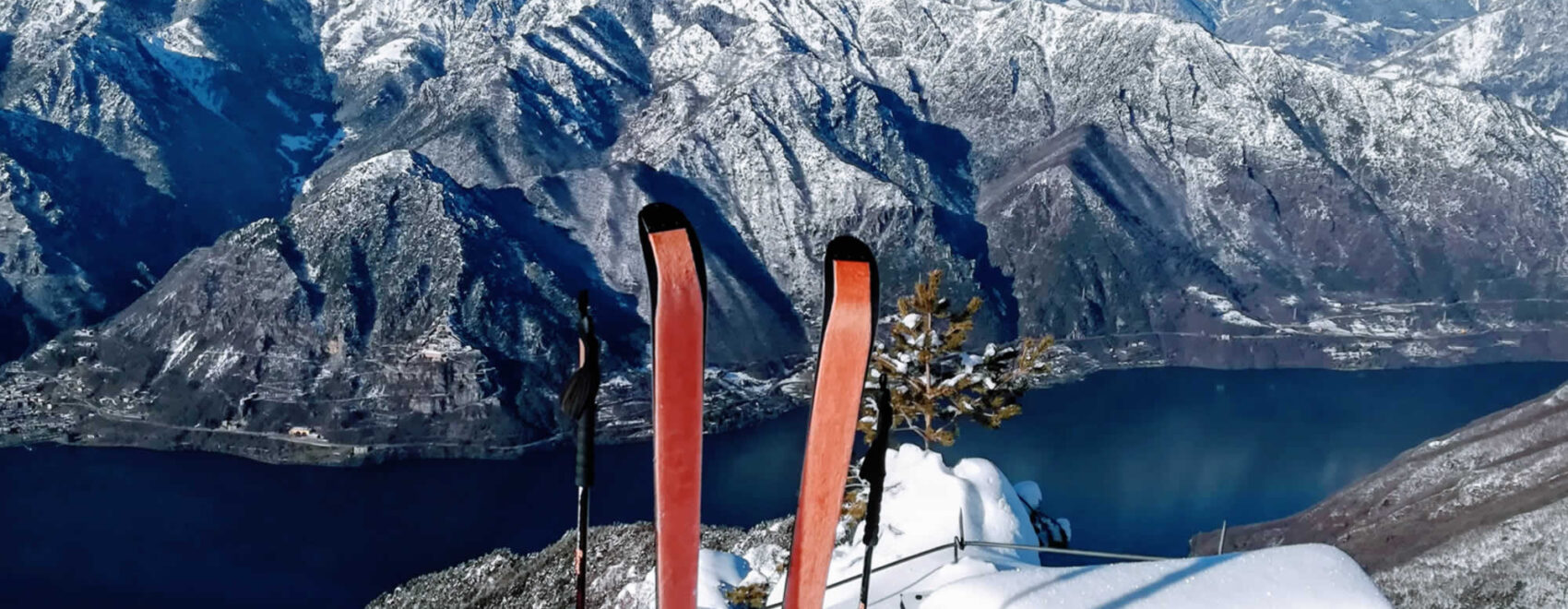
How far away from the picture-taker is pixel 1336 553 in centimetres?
2323

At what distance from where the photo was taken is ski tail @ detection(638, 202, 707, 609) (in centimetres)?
1309

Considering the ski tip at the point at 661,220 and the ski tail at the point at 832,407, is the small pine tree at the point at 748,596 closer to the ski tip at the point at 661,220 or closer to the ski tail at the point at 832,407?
the ski tail at the point at 832,407

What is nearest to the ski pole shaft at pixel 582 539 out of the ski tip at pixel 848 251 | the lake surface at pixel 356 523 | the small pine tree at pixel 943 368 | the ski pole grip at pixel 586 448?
the ski pole grip at pixel 586 448

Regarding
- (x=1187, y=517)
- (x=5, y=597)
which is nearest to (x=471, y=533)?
(x=5, y=597)

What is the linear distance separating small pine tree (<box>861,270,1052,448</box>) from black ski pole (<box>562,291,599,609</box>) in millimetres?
27340

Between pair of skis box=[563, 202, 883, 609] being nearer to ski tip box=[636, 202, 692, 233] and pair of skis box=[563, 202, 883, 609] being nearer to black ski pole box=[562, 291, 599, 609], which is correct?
ski tip box=[636, 202, 692, 233]

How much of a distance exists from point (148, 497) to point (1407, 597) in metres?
219

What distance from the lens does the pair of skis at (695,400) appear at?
13172mm

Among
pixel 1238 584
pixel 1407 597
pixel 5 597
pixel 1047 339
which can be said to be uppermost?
pixel 1047 339

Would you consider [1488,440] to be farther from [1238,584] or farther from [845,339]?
[845,339]

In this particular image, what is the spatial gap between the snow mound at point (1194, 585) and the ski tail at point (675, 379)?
10.6m

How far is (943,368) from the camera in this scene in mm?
43750

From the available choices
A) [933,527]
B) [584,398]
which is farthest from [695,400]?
[933,527]

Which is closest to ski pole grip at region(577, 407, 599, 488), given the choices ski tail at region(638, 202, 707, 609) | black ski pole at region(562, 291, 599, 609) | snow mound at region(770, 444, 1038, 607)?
black ski pole at region(562, 291, 599, 609)
